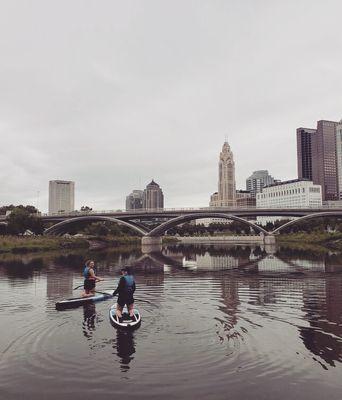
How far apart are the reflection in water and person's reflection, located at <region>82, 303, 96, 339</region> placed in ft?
3.62

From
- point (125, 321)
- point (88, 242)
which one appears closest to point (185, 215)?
point (88, 242)

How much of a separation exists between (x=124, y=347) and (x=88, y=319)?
4750mm

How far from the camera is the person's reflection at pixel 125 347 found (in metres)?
10.6

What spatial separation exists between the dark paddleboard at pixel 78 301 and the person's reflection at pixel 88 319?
0.26m

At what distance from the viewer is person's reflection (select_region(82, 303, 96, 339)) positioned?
13966 millimetres

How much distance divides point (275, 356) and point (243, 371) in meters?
1.70

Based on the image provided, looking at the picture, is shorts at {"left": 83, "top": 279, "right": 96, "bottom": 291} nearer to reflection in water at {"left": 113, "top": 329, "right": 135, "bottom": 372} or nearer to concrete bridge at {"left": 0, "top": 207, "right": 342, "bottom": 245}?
reflection in water at {"left": 113, "top": 329, "right": 135, "bottom": 372}

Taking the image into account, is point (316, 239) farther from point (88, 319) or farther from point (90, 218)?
point (88, 319)

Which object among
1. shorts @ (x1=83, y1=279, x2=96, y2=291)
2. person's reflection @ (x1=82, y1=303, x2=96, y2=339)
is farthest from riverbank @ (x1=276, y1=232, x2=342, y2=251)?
person's reflection @ (x1=82, y1=303, x2=96, y2=339)

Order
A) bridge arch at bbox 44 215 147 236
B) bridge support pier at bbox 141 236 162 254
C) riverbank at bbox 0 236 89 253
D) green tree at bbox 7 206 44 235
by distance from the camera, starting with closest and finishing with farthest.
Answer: riverbank at bbox 0 236 89 253 < green tree at bbox 7 206 44 235 < bridge support pier at bbox 141 236 162 254 < bridge arch at bbox 44 215 147 236

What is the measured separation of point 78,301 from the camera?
19.0 meters

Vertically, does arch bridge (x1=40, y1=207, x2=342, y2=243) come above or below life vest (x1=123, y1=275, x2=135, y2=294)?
above

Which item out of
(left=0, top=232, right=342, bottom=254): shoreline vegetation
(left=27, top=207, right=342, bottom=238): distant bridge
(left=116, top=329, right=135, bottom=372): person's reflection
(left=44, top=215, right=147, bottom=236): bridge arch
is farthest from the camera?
(left=44, top=215, right=147, bottom=236): bridge arch

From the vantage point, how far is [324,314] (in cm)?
1689
